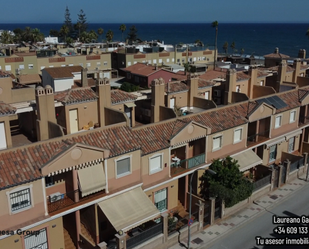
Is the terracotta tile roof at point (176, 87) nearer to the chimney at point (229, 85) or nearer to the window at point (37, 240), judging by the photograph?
the chimney at point (229, 85)

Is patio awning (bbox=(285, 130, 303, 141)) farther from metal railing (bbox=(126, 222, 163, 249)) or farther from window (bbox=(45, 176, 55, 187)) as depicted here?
window (bbox=(45, 176, 55, 187))

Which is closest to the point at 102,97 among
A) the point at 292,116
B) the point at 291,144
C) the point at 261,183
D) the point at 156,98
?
the point at 156,98

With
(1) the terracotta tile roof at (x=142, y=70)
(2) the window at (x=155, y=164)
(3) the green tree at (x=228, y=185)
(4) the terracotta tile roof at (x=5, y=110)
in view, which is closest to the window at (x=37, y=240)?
(4) the terracotta tile roof at (x=5, y=110)

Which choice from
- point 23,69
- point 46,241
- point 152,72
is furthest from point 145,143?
point 23,69

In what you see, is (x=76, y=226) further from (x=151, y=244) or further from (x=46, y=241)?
(x=151, y=244)

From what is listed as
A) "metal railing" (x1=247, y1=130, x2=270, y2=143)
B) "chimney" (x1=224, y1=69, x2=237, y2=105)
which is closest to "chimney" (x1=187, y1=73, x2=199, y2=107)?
"chimney" (x1=224, y1=69, x2=237, y2=105)

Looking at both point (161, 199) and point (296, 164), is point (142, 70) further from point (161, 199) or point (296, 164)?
point (161, 199)
